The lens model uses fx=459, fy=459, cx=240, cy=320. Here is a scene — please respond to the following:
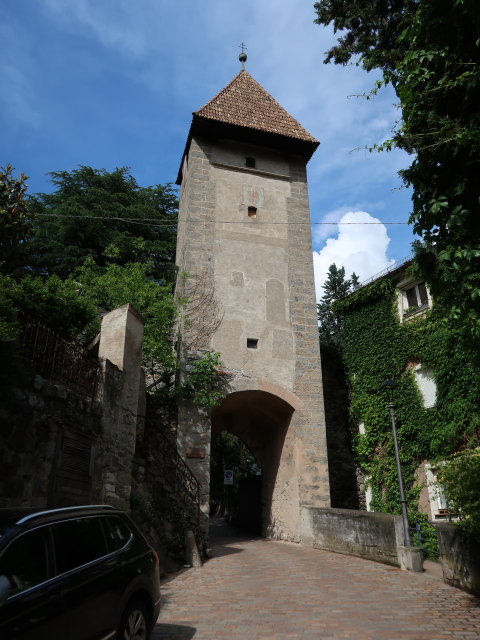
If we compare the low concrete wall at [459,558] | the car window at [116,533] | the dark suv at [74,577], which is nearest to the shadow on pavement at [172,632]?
the dark suv at [74,577]

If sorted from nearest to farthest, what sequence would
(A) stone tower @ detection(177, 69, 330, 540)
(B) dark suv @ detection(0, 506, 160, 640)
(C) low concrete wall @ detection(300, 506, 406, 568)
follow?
1. (B) dark suv @ detection(0, 506, 160, 640)
2. (C) low concrete wall @ detection(300, 506, 406, 568)
3. (A) stone tower @ detection(177, 69, 330, 540)

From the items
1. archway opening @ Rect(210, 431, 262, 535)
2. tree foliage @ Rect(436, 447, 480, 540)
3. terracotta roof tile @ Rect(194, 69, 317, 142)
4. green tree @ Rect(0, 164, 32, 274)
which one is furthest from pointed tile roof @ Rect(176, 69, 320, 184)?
tree foliage @ Rect(436, 447, 480, 540)

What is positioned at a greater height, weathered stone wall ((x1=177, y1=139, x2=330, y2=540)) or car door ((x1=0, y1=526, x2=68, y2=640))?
weathered stone wall ((x1=177, y1=139, x2=330, y2=540))

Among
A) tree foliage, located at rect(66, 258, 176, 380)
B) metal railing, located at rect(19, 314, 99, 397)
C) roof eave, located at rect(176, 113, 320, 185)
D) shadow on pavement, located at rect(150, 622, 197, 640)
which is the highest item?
roof eave, located at rect(176, 113, 320, 185)

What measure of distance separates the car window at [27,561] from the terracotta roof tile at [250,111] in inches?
599

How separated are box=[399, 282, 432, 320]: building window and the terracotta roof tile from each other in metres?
6.64

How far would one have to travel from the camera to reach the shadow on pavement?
182 inches

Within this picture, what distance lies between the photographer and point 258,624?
508 cm

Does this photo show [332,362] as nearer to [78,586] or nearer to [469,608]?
[469,608]

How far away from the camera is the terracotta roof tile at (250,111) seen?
53.9 ft

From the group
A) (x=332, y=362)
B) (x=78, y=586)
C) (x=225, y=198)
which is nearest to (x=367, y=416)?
(x=332, y=362)

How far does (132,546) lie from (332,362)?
13788 millimetres

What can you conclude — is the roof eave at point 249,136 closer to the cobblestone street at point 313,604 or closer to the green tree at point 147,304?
the green tree at point 147,304

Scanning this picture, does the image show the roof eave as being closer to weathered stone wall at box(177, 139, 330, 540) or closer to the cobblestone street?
weathered stone wall at box(177, 139, 330, 540)
